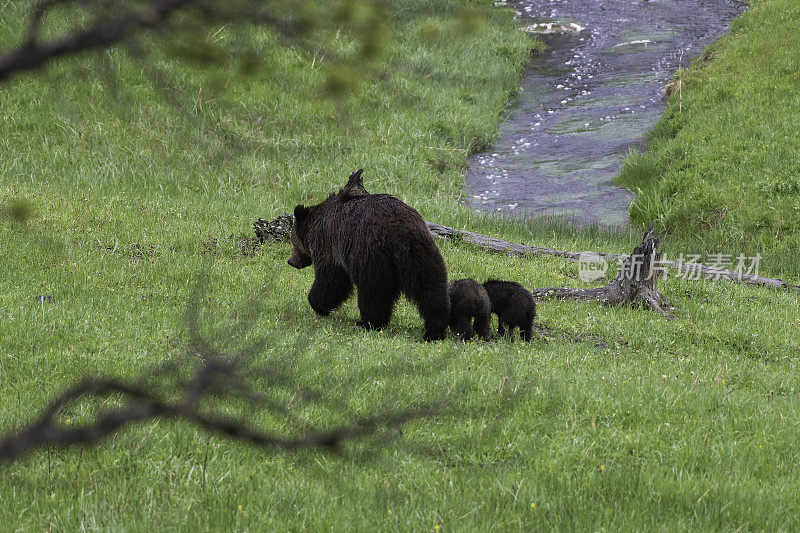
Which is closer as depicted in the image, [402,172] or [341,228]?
[341,228]

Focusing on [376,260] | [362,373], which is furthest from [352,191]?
[362,373]

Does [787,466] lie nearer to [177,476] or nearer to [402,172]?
[177,476]

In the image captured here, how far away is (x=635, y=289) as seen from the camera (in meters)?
10.7

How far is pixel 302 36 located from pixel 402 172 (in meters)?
16.7

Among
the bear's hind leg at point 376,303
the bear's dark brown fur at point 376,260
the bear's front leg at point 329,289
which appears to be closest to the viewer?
the bear's dark brown fur at point 376,260

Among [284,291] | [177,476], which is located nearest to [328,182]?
[284,291]

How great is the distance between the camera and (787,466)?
5.08 metres

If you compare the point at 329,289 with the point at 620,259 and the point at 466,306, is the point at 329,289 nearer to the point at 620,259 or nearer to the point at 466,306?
the point at 466,306

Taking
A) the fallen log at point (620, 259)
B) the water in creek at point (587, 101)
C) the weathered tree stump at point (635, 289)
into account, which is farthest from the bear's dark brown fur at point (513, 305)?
the water in creek at point (587, 101)

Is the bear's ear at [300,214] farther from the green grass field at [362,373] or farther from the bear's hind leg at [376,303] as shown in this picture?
the bear's hind leg at [376,303]

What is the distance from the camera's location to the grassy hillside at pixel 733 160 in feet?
49.4

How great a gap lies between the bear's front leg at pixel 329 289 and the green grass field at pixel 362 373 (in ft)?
1.04

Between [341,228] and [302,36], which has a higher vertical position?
[302,36]

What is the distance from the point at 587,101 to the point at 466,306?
17615 millimetres
